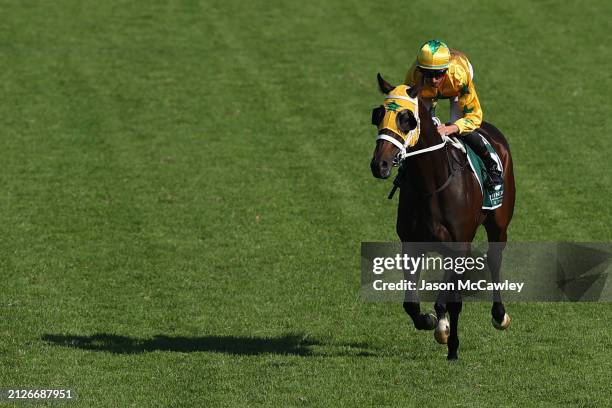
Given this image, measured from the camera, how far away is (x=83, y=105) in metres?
30.1

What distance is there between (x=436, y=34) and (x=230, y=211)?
1323cm

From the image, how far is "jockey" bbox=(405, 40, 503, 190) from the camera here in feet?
47.5

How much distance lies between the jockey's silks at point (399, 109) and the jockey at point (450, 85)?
815 millimetres

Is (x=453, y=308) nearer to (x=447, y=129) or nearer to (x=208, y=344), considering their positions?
(x=447, y=129)

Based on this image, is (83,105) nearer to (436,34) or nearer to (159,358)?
(436,34)

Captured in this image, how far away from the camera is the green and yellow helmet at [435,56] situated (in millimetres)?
14414

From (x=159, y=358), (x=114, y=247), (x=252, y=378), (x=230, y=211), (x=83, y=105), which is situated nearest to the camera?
(x=252, y=378)

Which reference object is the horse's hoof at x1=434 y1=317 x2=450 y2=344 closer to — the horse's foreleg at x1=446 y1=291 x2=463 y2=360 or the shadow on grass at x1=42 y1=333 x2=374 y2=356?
the horse's foreleg at x1=446 y1=291 x2=463 y2=360

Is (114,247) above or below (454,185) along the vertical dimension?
below

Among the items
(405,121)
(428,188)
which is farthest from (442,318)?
(405,121)

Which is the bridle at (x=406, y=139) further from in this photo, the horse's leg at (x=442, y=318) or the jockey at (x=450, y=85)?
the horse's leg at (x=442, y=318)

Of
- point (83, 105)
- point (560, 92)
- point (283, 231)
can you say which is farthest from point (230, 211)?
point (560, 92)

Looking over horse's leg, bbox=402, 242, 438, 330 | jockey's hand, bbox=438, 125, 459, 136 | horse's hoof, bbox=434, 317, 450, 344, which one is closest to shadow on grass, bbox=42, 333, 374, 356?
horse's leg, bbox=402, 242, 438, 330

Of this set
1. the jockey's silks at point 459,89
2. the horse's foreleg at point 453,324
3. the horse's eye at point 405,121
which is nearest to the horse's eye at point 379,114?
the horse's eye at point 405,121
